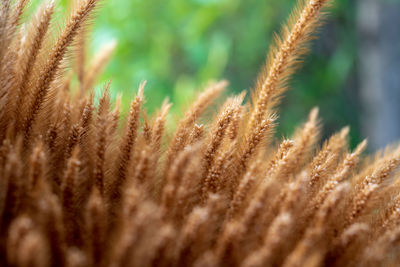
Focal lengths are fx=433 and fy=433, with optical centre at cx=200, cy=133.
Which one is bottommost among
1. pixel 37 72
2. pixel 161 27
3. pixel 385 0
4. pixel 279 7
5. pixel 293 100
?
pixel 293 100

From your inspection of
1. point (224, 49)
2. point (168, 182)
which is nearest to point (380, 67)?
point (224, 49)

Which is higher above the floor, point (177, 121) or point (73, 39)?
point (73, 39)

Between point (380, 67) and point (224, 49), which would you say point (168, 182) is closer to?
point (224, 49)

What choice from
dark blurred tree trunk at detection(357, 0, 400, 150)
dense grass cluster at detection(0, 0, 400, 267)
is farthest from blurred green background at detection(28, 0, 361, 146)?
dense grass cluster at detection(0, 0, 400, 267)

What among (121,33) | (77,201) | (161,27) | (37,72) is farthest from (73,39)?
(161,27)

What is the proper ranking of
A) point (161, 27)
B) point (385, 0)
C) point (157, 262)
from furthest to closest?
1. point (385, 0)
2. point (161, 27)
3. point (157, 262)

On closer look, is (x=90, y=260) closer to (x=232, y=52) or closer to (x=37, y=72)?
(x=37, y=72)

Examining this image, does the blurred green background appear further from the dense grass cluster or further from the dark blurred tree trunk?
the dense grass cluster
